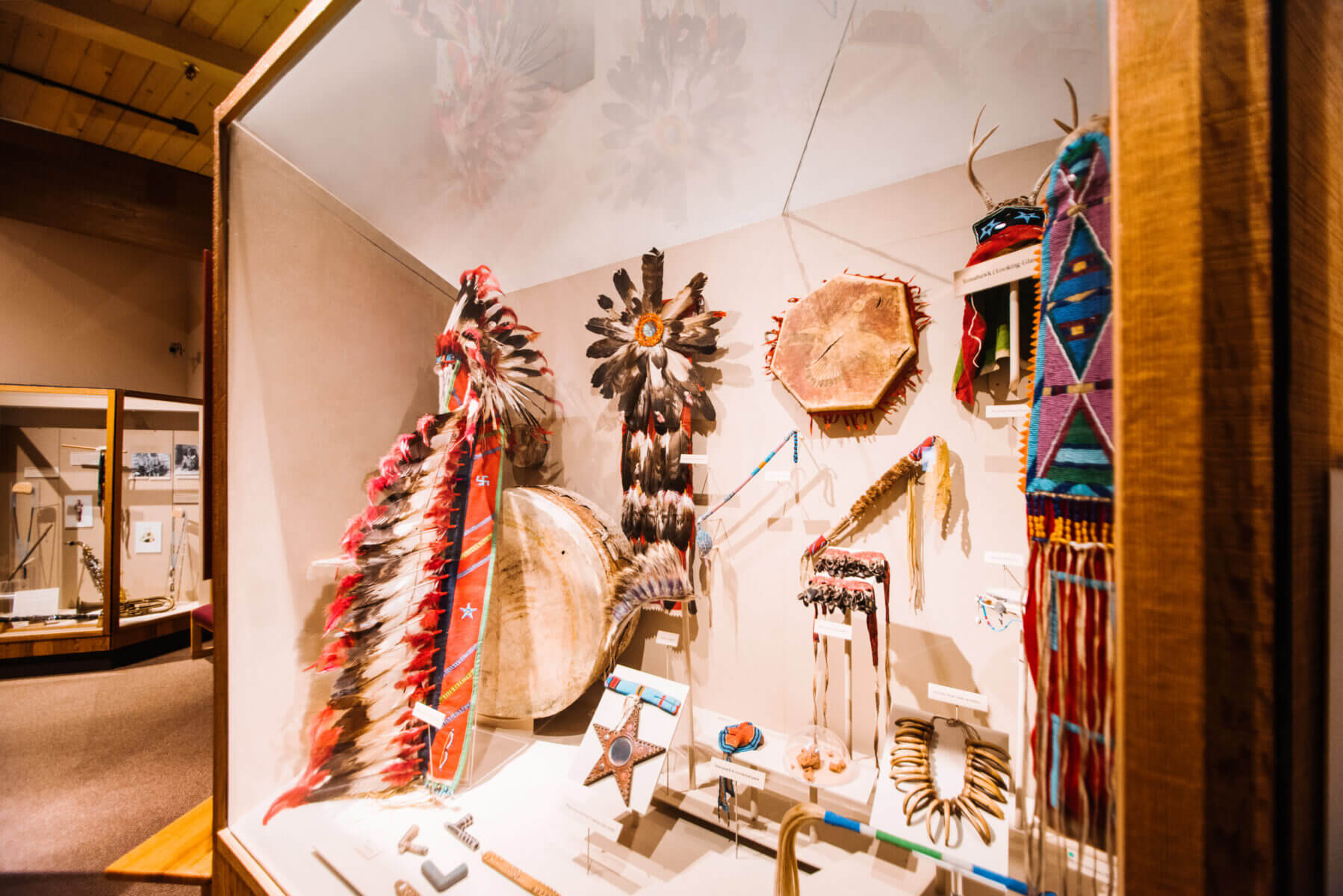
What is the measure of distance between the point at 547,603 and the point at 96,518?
4.44m

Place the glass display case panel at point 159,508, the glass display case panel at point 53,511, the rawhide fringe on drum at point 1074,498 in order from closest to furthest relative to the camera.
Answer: the rawhide fringe on drum at point 1074,498 < the glass display case panel at point 53,511 < the glass display case panel at point 159,508

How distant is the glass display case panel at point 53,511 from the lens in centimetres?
328

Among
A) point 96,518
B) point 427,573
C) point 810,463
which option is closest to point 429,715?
point 427,573

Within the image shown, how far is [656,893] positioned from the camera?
3.34ft

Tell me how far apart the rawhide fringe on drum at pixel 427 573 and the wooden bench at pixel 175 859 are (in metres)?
0.29

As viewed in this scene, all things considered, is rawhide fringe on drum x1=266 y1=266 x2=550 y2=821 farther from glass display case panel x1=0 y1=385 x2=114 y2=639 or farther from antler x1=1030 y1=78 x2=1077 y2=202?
glass display case panel x1=0 y1=385 x2=114 y2=639

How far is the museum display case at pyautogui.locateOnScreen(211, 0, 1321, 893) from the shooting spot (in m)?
0.84

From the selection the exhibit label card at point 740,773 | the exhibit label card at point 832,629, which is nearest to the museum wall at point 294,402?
the exhibit label card at point 740,773

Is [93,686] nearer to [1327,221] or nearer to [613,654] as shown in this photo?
[613,654]

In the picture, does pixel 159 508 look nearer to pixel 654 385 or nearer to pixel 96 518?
pixel 96 518

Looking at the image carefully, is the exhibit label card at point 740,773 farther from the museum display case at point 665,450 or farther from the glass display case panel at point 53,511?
the glass display case panel at point 53,511

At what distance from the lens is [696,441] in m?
1.46

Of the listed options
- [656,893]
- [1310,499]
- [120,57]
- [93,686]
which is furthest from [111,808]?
[1310,499]

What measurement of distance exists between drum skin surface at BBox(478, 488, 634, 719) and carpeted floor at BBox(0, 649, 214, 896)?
1.84 m
